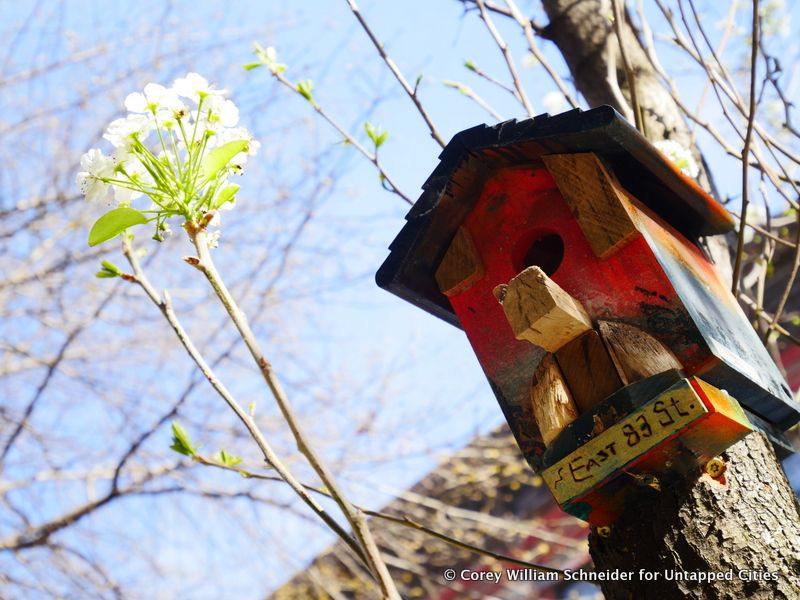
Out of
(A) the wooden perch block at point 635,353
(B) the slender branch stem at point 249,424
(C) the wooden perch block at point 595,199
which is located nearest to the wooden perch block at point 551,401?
(A) the wooden perch block at point 635,353

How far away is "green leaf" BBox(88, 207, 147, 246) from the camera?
1.38 metres

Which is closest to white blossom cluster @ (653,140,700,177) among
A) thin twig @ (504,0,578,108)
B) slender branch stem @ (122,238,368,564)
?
thin twig @ (504,0,578,108)

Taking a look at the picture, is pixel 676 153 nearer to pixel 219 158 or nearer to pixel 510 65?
pixel 510 65

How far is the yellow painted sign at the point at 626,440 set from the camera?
56.5 inches

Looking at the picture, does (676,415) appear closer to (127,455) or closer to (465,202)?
(465,202)

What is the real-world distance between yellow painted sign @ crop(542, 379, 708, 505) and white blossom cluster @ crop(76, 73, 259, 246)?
746mm

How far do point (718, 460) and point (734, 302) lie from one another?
0.62 meters

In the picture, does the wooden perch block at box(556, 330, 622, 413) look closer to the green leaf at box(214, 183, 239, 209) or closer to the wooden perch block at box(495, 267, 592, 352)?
the wooden perch block at box(495, 267, 592, 352)

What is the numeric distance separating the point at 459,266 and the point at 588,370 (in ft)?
1.61

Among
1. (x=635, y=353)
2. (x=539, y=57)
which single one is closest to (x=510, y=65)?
(x=539, y=57)

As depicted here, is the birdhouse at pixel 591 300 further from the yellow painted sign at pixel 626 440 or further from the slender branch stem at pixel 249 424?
the slender branch stem at pixel 249 424

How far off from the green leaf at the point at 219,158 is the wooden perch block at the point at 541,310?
1.86 ft

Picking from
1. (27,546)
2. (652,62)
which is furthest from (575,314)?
(27,546)

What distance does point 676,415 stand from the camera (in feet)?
4.71
